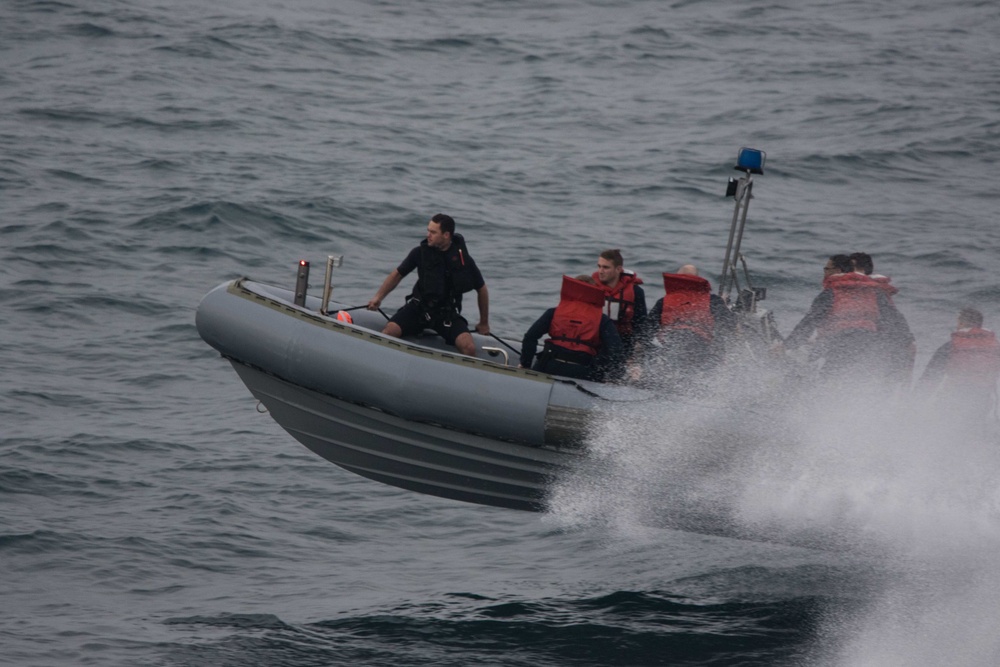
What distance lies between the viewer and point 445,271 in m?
6.82

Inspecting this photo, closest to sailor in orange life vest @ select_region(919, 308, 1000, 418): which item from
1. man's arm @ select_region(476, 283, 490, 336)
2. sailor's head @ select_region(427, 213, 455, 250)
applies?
man's arm @ select_region(476, 283, 490, 336)

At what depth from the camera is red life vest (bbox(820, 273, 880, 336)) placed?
6.30 meters

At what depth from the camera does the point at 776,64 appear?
21.0 m

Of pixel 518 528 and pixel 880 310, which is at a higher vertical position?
pixel 880 310

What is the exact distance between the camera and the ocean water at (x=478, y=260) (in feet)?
20.4

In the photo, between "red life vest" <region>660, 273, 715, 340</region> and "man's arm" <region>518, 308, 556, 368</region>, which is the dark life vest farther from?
"red life vest" <region>660, 273, 715, 340</region>

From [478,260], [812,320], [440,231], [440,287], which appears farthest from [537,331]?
[478,260]

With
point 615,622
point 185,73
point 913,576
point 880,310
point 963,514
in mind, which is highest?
point 185,73

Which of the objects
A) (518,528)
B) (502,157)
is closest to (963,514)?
(518,528)

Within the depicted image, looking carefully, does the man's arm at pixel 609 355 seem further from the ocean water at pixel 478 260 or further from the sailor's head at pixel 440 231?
the sailor's head at pixel 440 231

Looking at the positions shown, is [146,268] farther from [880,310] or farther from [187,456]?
[880,310]

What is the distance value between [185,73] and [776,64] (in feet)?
32.0

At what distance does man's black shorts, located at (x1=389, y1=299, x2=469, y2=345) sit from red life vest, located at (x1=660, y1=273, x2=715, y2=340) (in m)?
1.19

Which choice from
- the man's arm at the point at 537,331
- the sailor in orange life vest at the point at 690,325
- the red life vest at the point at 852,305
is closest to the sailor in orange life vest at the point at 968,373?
the red life vest at the point at 852,305
